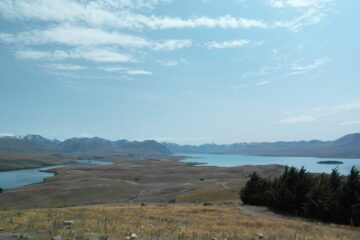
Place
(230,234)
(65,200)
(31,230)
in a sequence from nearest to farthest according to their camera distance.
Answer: (31,230), (230,234), (65,200)

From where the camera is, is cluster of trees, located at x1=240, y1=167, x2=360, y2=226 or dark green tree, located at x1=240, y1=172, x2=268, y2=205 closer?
cluster of trees, located at x1=240, y1=167, x2=360, y2=226

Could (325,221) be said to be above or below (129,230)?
below

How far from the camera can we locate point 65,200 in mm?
93062

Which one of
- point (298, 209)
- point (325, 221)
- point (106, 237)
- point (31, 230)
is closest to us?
point (106, 237)

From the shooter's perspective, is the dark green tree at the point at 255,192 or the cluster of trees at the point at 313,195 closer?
the cluster of trees at the point at 313,195

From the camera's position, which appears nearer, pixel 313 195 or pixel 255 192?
pixel 313 195

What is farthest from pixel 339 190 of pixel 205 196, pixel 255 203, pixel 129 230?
pixel 205 196

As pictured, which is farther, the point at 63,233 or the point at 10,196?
the point at 10,196

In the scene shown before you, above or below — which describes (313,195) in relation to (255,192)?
above

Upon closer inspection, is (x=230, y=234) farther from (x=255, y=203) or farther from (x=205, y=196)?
(x=205, y=196)

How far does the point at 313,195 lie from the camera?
4103 cm

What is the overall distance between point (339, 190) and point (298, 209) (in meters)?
5.77

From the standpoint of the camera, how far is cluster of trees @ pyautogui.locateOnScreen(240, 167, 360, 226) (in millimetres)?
38312

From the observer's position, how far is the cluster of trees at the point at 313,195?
126 ft
